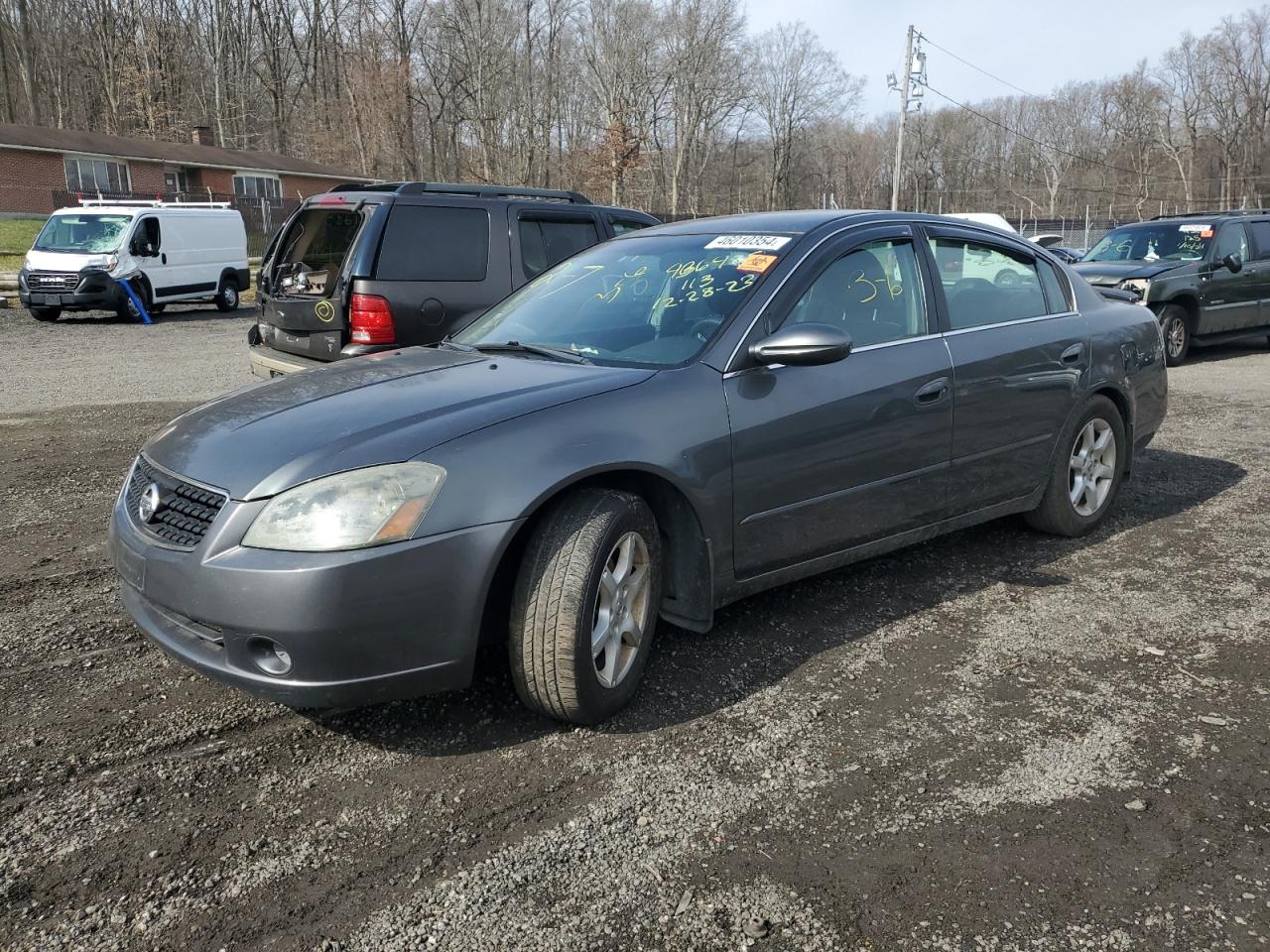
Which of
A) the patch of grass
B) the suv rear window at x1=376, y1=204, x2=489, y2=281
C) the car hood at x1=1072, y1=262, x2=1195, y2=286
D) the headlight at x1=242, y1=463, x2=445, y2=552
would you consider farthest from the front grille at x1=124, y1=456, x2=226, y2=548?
the patch of grass

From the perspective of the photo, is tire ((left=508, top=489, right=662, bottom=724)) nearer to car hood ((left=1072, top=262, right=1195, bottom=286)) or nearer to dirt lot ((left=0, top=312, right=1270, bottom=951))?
dirt lot ((left=0, top=312, right=1270, bottom=951))

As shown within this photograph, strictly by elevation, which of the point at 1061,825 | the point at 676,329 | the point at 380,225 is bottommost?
the point at 1061,825

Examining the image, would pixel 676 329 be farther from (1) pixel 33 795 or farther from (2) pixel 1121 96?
(2) pixel 1121 96

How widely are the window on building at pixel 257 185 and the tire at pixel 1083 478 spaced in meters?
45.1

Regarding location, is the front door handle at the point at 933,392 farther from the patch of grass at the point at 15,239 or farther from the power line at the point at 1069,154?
the power line at the point at 1069,154

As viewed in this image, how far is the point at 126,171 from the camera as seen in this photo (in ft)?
135

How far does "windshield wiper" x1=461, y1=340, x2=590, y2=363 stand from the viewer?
12.2 ft

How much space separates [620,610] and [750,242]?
167cm

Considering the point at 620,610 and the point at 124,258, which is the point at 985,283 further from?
the point at 124,258

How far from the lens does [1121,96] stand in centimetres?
8375

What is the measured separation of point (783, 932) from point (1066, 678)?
180 centimetres

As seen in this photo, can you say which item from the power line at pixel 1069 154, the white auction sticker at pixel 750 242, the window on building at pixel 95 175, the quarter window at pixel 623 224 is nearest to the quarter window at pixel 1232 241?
the quarter window at pixel 623 224

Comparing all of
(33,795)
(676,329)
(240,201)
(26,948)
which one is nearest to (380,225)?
(676,329)

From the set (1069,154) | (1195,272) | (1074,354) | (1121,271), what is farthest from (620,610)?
(1069,154)
